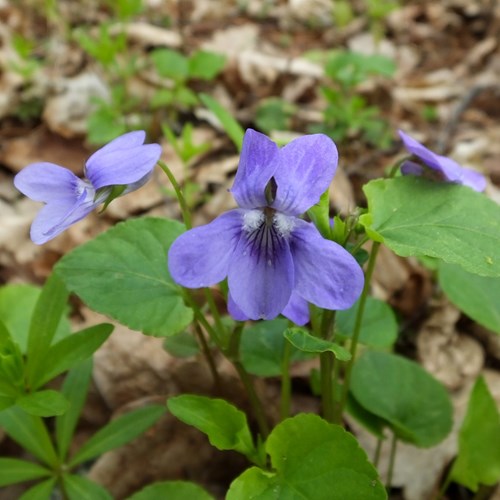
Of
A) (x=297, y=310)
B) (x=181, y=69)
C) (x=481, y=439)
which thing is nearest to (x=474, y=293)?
(x=481, y=439)

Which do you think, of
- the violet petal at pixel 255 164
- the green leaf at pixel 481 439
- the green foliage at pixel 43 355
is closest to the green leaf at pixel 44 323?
the green foliage at pixel 43 355

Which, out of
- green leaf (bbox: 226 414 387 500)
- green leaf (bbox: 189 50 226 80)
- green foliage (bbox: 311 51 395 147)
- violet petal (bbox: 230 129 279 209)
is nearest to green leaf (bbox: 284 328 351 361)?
green leaf (bbox: 226 414 387 500)

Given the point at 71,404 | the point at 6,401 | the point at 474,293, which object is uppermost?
the point at 6,401

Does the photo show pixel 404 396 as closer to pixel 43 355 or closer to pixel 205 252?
pixel 205 252

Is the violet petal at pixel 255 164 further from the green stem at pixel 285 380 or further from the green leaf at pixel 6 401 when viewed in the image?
the green leaf at pixel 6 401

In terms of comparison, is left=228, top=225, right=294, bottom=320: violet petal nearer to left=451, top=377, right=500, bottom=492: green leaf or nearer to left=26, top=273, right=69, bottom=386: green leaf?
left=26, top=273, right=69, bottom=386: green leaf

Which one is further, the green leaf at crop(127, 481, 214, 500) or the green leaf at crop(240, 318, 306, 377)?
the green leaf at crop(240, 318, 306, 377)

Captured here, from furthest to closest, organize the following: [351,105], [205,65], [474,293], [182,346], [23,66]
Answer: [23,66], [205,65], [351,105], [474,293], [182,346]
